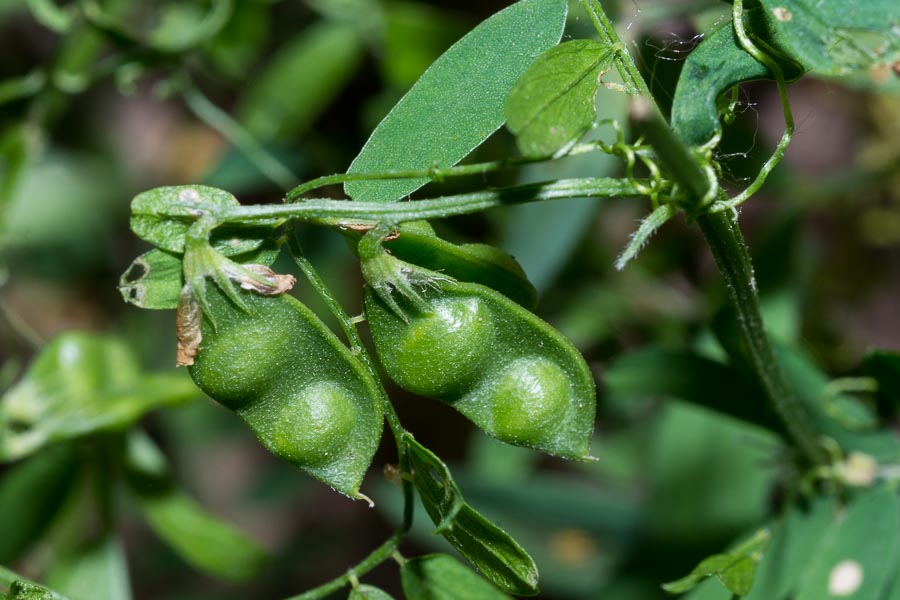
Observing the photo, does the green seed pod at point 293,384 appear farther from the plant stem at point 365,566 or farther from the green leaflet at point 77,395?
the green leaflet at point 77,395

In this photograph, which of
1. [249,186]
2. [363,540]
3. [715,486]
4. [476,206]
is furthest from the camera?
[363,540]

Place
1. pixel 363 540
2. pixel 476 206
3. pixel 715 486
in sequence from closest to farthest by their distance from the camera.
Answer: pixel 476 206 < pixel 715 486 < pixel 363 540

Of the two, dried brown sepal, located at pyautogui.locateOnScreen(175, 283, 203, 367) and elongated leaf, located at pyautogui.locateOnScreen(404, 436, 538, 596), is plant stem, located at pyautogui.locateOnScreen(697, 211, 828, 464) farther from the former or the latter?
dried brown sepal, located at pyautogui.locateOnScreen(175, 283, 203, 367)

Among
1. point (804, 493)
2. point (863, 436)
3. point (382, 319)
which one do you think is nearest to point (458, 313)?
point (382, 319)

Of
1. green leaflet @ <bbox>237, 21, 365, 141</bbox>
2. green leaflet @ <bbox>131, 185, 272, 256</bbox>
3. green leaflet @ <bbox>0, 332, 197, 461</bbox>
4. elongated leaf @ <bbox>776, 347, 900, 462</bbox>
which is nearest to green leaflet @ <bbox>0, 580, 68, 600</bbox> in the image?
green leaflet @ <bbox>131, 185, 272, 256</bbox>

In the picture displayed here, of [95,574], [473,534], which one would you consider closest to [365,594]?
[473,534]

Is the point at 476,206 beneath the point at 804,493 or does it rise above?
above

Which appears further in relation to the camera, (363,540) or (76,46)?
(363,540)

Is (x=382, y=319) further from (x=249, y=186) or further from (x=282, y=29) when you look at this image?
(x=282, y=29)
